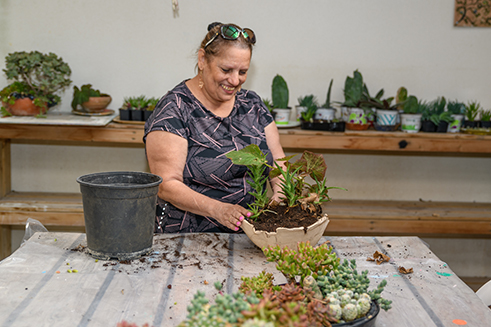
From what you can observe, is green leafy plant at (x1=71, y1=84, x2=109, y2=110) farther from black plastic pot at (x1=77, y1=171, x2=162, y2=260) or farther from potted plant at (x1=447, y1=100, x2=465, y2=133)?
potted plant at (x1=447, y1=100, x2=465, y2=133)

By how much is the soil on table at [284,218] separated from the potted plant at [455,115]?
177 centimetres

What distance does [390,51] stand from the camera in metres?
2.98

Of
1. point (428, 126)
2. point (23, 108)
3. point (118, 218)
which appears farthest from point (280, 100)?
point (118, 218)

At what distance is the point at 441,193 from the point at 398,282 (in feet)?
7.04

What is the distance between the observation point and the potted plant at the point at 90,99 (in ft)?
8.86

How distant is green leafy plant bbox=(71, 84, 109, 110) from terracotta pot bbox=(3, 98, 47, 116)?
20 cm

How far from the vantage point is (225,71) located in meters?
1.75

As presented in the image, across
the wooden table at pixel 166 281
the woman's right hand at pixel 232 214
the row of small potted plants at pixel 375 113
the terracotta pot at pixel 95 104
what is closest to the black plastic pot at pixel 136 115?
the terracotta pot at pixel 95 104

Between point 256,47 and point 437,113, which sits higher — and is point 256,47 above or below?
above

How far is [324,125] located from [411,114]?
21.8 inches

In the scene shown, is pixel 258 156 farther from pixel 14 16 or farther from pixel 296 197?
pixel 14 16

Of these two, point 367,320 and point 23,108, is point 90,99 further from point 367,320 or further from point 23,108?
point 367,320

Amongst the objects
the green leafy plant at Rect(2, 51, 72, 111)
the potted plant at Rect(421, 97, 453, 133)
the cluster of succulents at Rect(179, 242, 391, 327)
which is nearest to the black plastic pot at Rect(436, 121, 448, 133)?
the potted plant at Rect(421, 97, 453, 133)

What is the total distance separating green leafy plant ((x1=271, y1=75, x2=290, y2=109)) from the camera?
2.79 metres
